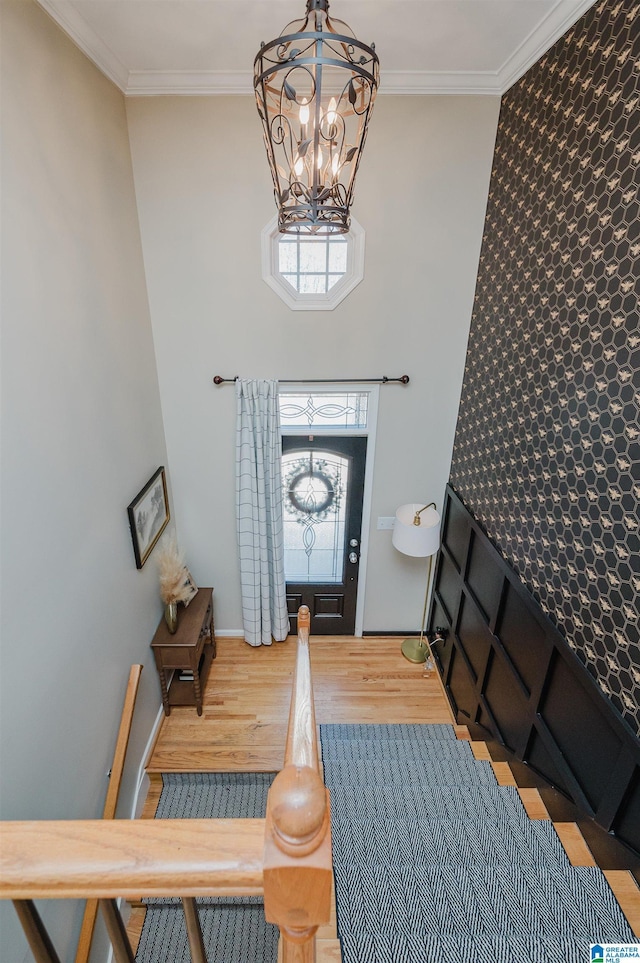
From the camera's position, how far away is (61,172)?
220 cm

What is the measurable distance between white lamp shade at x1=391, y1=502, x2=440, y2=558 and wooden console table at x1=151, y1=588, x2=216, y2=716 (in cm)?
169

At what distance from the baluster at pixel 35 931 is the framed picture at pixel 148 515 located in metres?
2.35

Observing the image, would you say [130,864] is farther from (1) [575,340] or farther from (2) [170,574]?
(2) [170,574]

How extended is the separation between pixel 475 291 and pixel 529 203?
83 cm

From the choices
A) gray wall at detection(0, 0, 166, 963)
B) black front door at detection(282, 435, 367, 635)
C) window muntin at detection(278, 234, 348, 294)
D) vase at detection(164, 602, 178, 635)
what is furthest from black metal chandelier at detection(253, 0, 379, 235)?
vase at detection(164, 602, 178, 635)

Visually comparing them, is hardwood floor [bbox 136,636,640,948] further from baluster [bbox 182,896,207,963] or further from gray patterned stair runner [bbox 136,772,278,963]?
baluster [bbox 182,896,207,963]

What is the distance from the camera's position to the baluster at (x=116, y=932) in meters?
0.76

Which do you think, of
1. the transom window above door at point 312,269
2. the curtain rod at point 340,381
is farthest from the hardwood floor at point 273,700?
the transom window above door at point 312,269

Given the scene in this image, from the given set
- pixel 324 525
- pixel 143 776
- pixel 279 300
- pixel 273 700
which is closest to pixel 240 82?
pixel 279 300

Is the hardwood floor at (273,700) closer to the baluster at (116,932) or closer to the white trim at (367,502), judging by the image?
the white trim at (367,502)

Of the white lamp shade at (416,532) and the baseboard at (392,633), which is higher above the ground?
the white lamp shade at (416,532)

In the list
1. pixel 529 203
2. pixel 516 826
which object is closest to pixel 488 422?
pixel 529 203

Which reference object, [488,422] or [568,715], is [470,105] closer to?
[488,422]

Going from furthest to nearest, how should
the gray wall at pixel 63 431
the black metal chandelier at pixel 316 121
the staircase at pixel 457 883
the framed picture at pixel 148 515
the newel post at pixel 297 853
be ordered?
1. the framed picture at pixel 148 515
2. the gray wall at pixel 63 431
3. the staircase at pixel 457 883
4. the black metal chandelier at pixel 316 121
5. the newel post at pixel 297 853
